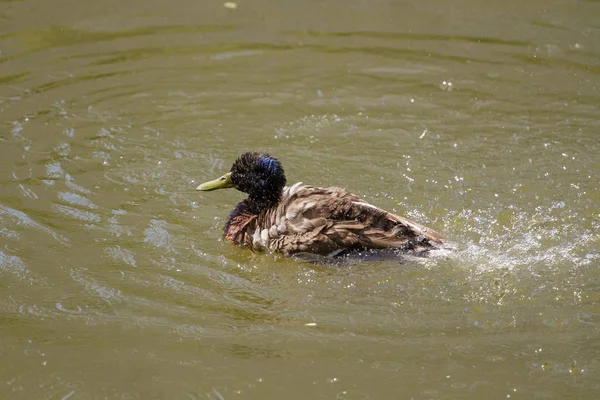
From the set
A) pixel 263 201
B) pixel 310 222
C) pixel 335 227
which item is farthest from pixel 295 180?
pixel 335 227

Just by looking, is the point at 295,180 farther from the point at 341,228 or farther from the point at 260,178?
the point at 341,228

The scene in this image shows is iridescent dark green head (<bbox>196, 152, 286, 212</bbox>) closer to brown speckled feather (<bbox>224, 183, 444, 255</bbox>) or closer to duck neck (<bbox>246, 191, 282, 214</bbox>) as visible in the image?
duck neck (<bbox>246, 191, 282, 214</bbox>)

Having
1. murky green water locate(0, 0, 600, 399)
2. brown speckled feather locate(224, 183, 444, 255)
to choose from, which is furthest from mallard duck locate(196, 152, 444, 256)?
murky green water locate(0, 0, 600, 399)

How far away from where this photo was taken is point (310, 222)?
7172 millimetres

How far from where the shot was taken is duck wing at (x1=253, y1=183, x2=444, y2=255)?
278 inches

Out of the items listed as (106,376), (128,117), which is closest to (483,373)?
(106,376)

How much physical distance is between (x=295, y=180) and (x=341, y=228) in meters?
1.72

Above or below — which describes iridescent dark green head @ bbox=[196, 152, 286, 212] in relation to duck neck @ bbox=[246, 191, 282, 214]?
above

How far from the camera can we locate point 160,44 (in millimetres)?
11930

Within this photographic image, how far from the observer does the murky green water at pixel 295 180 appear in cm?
575

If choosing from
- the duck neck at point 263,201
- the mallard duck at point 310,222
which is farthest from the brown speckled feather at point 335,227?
the duck neck at point 263,201

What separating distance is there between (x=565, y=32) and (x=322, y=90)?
12.7 ft

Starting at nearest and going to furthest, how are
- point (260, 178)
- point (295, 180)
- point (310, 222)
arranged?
point (310, 222), point (260, 178), point (295, 180)

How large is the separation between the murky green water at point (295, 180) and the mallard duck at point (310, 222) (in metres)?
0.18
